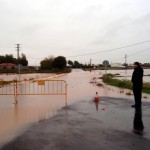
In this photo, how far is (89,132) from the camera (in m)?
8.91

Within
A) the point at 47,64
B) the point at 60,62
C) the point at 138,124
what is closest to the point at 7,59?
the point at 47,64

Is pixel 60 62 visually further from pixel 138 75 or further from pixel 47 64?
pixel 138 75

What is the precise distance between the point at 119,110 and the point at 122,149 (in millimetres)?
6443

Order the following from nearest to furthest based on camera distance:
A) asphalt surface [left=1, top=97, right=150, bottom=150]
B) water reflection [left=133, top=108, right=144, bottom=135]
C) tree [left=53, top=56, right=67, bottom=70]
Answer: asphalt surface [left=1, top=97, right=150, bottom=150]
water reflection [left=133, top=108, right=144, bottom=135]
tree [left=53, top=56, right=67, bottom=70]

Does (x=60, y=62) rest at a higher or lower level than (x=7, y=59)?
lower

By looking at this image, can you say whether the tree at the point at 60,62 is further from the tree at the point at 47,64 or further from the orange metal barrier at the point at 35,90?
the orange metal barrier at the point at 35,90

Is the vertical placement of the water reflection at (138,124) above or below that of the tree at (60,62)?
below

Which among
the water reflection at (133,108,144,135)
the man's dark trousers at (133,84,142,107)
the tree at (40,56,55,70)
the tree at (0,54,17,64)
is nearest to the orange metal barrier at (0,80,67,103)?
the man's dark trousers at (133,84,142,107)

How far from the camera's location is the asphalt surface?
24.3 feet

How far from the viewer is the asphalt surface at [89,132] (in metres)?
7.39

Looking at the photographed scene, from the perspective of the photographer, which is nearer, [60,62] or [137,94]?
[137,94]

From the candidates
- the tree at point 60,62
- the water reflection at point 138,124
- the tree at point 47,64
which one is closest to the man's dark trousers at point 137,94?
the water reflection at point 138,124

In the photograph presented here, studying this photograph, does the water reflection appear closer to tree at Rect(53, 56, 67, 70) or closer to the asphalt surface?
the asphalt surface

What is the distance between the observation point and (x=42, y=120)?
36.1ft
